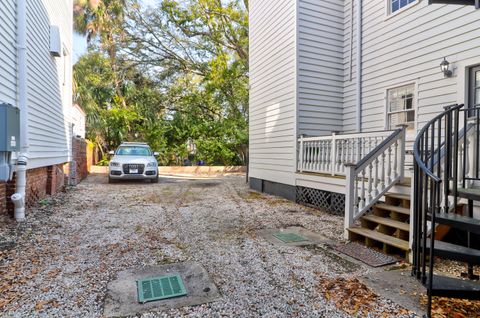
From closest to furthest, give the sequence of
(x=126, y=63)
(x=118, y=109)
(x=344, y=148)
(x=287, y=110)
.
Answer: (x=344, y=148)
(x=287, y=110)
(x=118, y=109)
(x=126, y=63)

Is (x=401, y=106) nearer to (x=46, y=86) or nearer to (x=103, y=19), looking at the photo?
(x=46, y=86)

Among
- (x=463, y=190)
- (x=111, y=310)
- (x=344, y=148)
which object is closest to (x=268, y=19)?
(x=344, y=148)

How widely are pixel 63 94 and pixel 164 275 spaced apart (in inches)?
340

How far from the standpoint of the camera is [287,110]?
798 cm

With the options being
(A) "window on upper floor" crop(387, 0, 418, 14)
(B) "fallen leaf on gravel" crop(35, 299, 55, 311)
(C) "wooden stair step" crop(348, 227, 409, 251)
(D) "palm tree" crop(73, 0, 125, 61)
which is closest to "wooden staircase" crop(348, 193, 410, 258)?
(C) "wooden stair step" crop(348, 227, 409, 251)

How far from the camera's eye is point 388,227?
167 inches

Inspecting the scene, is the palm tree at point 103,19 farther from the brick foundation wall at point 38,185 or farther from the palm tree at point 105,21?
the brick foundation wall at point 38,185

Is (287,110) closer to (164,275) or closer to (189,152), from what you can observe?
(164,275)

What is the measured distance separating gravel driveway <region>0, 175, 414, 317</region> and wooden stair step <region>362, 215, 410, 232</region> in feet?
1.95

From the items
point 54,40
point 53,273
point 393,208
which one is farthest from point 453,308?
point 54,40

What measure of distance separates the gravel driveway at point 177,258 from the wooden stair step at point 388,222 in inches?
23.4

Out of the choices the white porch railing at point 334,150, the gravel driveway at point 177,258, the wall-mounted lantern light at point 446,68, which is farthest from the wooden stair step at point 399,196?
the wall-mounted lantern light at point 446,68

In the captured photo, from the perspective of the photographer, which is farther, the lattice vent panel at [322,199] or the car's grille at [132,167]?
the car's grille at [132,167]

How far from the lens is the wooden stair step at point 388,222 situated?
12.9 ft
